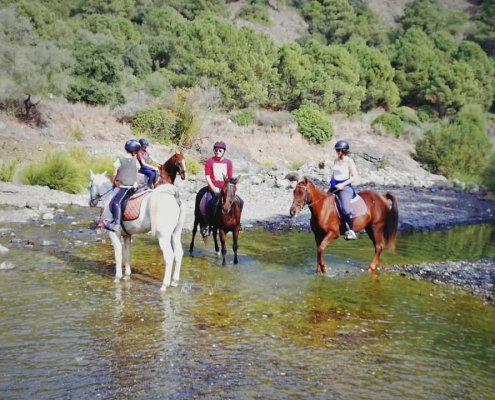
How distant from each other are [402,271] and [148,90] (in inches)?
1252

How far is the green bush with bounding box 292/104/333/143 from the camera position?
42094 mm

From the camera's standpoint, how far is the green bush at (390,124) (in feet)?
160

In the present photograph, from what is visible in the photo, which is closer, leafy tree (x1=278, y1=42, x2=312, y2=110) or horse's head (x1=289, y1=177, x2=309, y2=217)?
horse's head (x1=289, y1=177, x2=309, y2=217)

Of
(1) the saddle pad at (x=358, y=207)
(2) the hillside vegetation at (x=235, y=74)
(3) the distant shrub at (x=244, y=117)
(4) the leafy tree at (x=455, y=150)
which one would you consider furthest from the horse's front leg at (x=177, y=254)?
(3) the distant shrub at (x=244, y=117)

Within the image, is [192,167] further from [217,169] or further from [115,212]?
[115,212]

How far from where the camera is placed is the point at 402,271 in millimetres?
11625

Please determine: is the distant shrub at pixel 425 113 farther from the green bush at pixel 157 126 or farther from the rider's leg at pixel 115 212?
the rider's leg at pixel 115 212

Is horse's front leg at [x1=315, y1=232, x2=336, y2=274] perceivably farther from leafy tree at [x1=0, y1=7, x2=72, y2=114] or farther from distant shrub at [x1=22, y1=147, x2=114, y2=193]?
leafy tree at [x1=0, y1=7, x2=72, y2=114]

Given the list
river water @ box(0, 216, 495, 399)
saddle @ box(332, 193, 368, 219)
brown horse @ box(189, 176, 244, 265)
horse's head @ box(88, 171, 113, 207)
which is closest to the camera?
river water @ box(0, 216, 495, 399)

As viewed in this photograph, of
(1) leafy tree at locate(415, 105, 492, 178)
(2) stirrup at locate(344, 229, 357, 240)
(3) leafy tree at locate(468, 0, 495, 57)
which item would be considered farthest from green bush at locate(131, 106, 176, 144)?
(3) leafy tree at locate(468, 0, 495, 57)

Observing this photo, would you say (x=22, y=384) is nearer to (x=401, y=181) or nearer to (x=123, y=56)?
(x=401, y=181)

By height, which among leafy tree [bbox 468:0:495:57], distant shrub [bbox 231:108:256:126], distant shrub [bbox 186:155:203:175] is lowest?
distant shrub [bbox 186:155:203:175]

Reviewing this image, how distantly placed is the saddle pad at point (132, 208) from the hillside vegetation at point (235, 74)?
22.1 metres

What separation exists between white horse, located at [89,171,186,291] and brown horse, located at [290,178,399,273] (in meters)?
2.48
